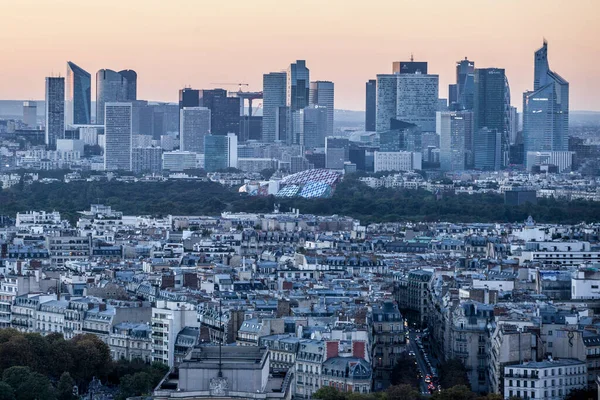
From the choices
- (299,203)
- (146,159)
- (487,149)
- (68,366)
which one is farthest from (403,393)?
(487,149)

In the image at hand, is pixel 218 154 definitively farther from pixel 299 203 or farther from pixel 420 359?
pixel 420 359

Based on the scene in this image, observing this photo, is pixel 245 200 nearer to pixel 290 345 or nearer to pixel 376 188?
pixel 376 188

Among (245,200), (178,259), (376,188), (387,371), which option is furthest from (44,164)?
(387,371)

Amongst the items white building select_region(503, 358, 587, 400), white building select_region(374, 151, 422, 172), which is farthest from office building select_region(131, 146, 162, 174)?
white building select_region(503, 358, 587, 400)

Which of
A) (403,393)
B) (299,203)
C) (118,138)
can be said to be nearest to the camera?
(403,393)

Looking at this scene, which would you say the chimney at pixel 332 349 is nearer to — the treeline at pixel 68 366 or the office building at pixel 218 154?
the treeline at pixel 68 366
